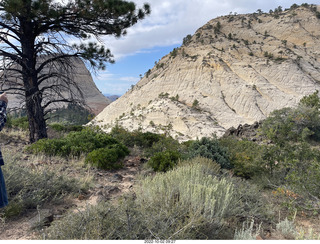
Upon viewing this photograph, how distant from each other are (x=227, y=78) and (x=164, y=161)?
2480 cm

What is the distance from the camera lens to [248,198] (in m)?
3.98

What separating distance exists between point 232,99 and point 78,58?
20796 millimetres

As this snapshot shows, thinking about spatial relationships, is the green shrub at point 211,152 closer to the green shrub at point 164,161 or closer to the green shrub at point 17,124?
the green shrub at point 164,161

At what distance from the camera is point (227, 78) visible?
2828cm

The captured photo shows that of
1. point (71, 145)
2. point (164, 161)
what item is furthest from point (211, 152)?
point (71, 145)

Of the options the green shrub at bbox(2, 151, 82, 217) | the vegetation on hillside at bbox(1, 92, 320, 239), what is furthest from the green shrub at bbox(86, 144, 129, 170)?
the green shrub at bbox(2, 151, 82, 217)

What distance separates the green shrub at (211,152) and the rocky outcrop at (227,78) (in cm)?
1296

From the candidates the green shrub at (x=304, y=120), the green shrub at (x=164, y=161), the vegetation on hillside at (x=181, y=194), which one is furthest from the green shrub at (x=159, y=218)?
the green shrub at (x=304, y=120)

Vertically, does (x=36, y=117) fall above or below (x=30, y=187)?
above

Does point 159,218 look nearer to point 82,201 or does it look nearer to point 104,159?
point 82,201

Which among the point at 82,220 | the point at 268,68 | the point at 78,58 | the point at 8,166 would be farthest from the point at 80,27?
the point at 268,68

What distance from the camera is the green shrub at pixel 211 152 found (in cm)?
593

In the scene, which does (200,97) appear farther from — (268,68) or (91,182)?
(91,182)

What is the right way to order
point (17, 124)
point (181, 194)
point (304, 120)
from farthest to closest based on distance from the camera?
point (304, 120) → point (17, 124) → point (181, 194)
